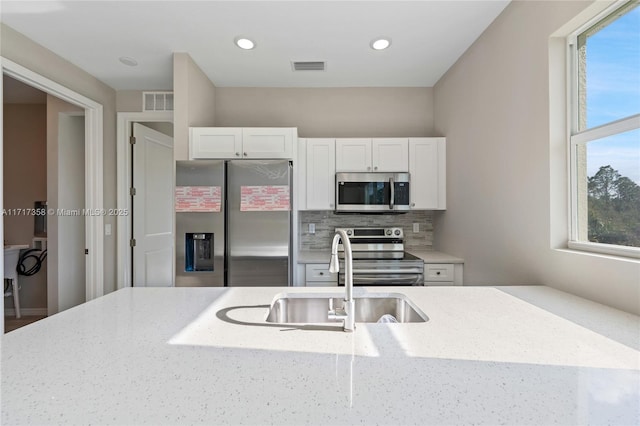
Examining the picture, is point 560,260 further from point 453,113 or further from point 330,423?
point 453,113

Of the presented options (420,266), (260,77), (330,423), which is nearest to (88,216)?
(260,77)

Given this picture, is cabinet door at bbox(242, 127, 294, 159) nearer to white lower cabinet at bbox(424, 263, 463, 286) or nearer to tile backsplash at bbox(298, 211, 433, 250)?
tile backsplash at bbox(298, 211, 433, 250)

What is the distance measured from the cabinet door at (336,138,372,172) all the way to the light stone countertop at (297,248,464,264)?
0.88 meters

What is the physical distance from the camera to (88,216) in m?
3.11

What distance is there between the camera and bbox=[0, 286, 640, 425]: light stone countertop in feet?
1.97

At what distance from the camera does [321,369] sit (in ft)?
2.47

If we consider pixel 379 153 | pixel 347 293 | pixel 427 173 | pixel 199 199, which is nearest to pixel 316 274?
pixel 199 199

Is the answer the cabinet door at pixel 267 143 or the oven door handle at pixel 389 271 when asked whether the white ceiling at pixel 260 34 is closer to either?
the cabinet door at pixel 267 143

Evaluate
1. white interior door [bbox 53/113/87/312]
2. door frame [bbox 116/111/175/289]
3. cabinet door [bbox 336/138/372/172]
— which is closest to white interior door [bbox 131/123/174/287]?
door frame [bbox 116/111/175/289]

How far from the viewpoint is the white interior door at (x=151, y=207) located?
3.41m

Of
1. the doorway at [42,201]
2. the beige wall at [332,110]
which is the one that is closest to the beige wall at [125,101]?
the doorway at [42,201]

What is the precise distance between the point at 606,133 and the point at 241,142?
247 cm

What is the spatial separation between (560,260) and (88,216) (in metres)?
3.91

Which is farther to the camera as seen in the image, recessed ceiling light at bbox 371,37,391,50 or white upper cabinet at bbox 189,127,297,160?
white upper cabinet at bbox 189,127,297,160
